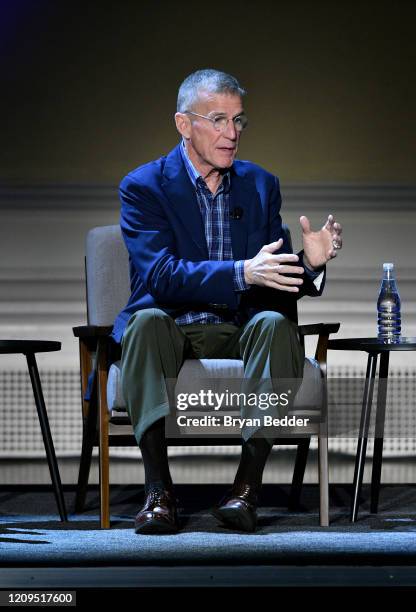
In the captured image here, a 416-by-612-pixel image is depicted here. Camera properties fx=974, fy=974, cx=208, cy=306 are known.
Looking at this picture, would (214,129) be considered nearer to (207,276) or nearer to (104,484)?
(207,276)

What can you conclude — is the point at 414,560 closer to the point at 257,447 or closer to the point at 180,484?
the point at 257,447

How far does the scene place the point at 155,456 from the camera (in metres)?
2.36

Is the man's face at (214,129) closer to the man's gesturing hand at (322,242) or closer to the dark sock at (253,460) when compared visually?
the man's gesturing hand at (322,242)

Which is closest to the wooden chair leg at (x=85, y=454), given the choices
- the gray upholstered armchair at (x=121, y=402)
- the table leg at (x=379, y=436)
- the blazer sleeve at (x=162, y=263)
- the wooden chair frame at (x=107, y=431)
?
the gray upholstered armchair at (x=121, y=402)

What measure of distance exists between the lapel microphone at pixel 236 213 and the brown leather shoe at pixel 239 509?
0.81 meters

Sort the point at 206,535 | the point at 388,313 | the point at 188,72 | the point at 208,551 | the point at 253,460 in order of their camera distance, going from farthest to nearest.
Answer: the point at 188,72 → the point at 388,313 → the point at 253,460 → the point at 206,535 → the point at 208,551

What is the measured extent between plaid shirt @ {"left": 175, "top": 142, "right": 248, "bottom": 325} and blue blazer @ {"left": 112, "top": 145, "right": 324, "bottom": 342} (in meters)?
0.02

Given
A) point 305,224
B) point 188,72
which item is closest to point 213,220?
point 305,224

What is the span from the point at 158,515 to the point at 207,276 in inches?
25.0

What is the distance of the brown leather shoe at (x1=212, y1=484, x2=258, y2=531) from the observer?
90.1 inches

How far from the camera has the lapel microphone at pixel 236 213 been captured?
278 cm

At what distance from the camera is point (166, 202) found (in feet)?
9.02

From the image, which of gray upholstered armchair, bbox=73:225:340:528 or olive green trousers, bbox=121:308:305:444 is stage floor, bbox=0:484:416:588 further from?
olive green trousers, bbox=121:308:305:444

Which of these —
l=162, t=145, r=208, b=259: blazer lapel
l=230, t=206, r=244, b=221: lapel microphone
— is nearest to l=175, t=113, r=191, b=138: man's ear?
l=162, t=145, r=208, b=259: blazer lapel
